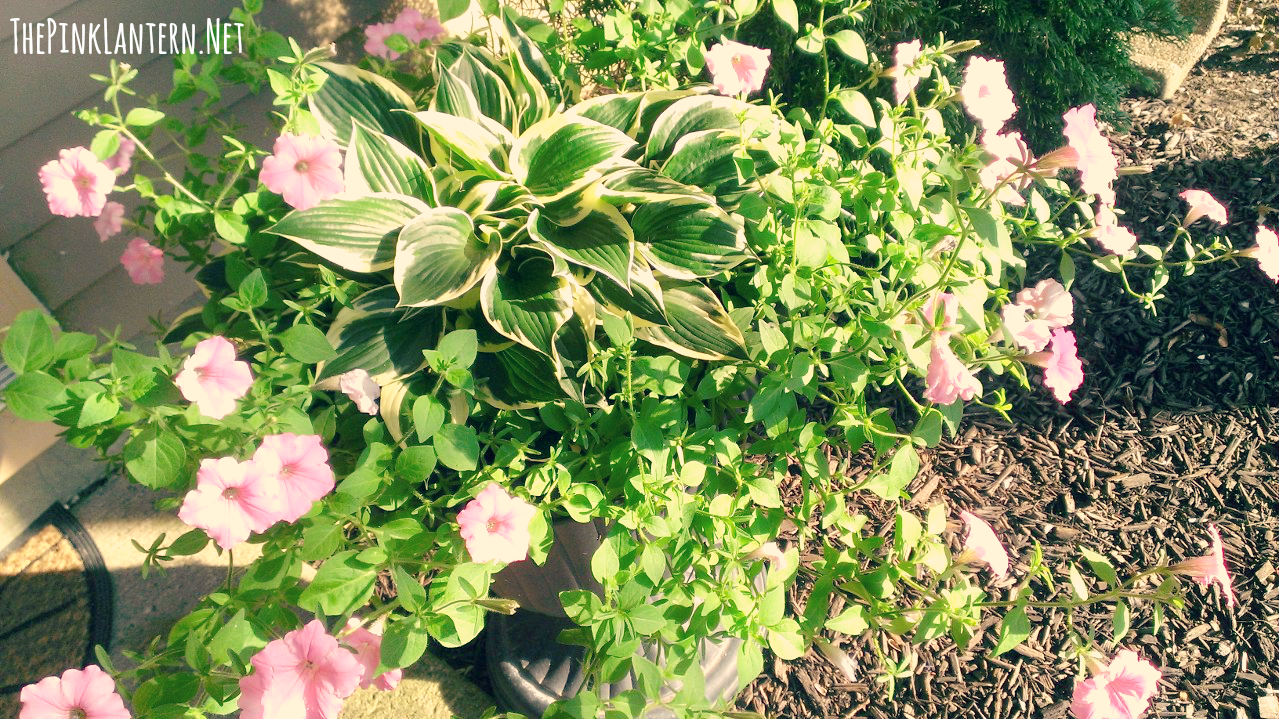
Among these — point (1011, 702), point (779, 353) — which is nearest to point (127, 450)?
point (779, 353)

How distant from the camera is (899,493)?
52.1 inches

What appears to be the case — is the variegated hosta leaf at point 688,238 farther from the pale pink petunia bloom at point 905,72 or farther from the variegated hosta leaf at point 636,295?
the pale pink petunia bloom at point 905,72

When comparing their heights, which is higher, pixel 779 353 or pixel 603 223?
pixel 603 223

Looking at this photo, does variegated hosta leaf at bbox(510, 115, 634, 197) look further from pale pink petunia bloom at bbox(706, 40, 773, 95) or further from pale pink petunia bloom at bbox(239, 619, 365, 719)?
pale pink petunia bloom at bbox(239, 619, 365, 719)

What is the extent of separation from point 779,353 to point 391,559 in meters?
0.62

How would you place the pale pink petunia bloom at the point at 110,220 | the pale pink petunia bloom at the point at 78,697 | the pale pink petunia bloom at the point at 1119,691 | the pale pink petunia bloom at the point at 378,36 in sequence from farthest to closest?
1. the pale pink petunia bloom at the point at 378,36
2. the pale pink petunia bloom at the point at 110,220
3. the pale pink petunia bloom at the point at 1119,691
4. the pale pink petunia bloom at the point at 78,697

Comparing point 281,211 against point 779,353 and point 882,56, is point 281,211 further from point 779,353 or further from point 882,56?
point 882,56

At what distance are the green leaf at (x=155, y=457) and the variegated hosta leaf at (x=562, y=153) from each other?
2.26ft

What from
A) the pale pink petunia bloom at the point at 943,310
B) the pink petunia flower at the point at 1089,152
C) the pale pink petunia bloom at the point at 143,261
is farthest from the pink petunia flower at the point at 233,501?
the pink petunia flower at the point at 1089,152

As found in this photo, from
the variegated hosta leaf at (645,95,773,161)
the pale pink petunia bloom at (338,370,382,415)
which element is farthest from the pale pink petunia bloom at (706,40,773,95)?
the pale pink petunia bloom at (338,370,382,415)

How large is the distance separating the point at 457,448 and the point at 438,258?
332 millimetres

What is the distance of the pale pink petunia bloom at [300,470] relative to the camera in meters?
1.07

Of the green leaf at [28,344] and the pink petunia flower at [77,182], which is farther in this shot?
the pink petunia flower at [77,182]

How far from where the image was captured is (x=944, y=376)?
112cm
